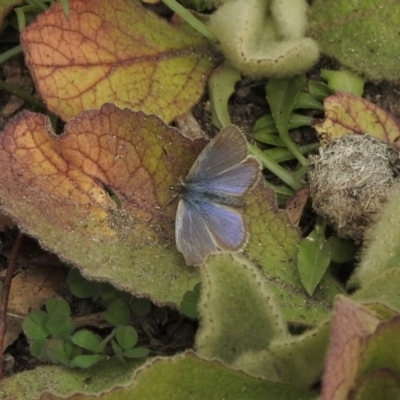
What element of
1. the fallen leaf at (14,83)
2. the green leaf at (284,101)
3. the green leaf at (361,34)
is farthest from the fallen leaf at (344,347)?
the fallen leaf at (14,83)

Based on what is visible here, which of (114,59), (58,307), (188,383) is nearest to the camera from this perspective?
(188,383)

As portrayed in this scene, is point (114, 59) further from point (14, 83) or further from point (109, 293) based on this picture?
point (109, 293)

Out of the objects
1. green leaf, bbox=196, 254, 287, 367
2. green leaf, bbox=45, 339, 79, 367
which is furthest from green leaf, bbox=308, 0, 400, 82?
green leaf, bbox=45, 339, 79, 367

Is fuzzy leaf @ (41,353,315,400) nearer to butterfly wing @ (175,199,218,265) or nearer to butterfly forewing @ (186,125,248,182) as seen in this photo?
→ butterfly wing @ (175,199,218,265)

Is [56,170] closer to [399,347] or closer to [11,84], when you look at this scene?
[11,84]

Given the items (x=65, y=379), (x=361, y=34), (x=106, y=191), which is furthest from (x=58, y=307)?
(x=361, y=34)

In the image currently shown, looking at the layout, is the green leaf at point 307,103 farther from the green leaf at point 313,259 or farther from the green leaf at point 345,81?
the green leaf at point 313,259

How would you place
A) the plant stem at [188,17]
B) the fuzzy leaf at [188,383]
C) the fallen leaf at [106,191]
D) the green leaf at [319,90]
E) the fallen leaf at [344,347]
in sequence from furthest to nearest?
the green leaf at [319,90] < the plant stem at [188,17] < the fallen leaf at [106,191] < the fuzzy leaf at [188,383] < the fallen leaf at [344,347]
